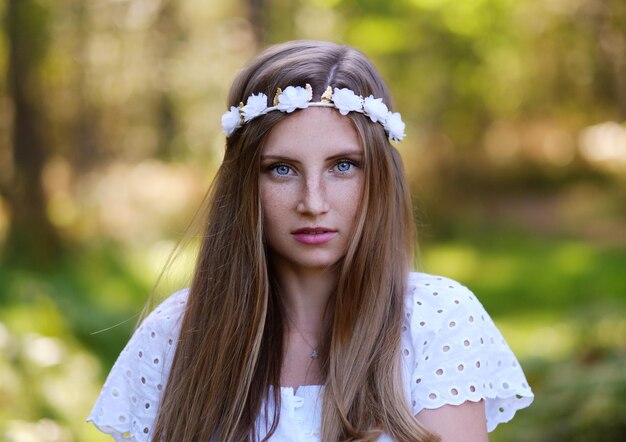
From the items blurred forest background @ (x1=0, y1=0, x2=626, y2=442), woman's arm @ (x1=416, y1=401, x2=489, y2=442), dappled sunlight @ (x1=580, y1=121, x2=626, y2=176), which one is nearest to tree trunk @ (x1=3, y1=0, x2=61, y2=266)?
blurred forest background @ (x1=0, y1=0, x2=626, y2=442)

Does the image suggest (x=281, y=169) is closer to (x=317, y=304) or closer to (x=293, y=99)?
(x=293, y=99)

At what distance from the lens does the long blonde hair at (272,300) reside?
2385mm

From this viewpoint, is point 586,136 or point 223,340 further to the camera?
point 586,136

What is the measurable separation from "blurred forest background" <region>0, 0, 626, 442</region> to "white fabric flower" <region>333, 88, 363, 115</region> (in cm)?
85

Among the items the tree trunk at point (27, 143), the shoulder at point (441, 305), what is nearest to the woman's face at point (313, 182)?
the shoulder at point (441, 305)

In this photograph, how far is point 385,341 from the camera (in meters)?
2.40

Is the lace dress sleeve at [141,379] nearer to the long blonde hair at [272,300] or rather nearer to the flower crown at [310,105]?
the long blonde hair at [272,300]

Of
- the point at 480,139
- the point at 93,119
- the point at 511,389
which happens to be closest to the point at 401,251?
the point at 511,389

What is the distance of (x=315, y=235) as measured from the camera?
238 cm

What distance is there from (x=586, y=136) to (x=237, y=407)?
47.8 ft

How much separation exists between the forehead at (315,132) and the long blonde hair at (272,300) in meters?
0.03

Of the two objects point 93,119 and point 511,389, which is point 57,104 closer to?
point 93,119

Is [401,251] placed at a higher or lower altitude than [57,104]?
lower

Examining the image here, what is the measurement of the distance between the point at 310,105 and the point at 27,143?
8795mm
